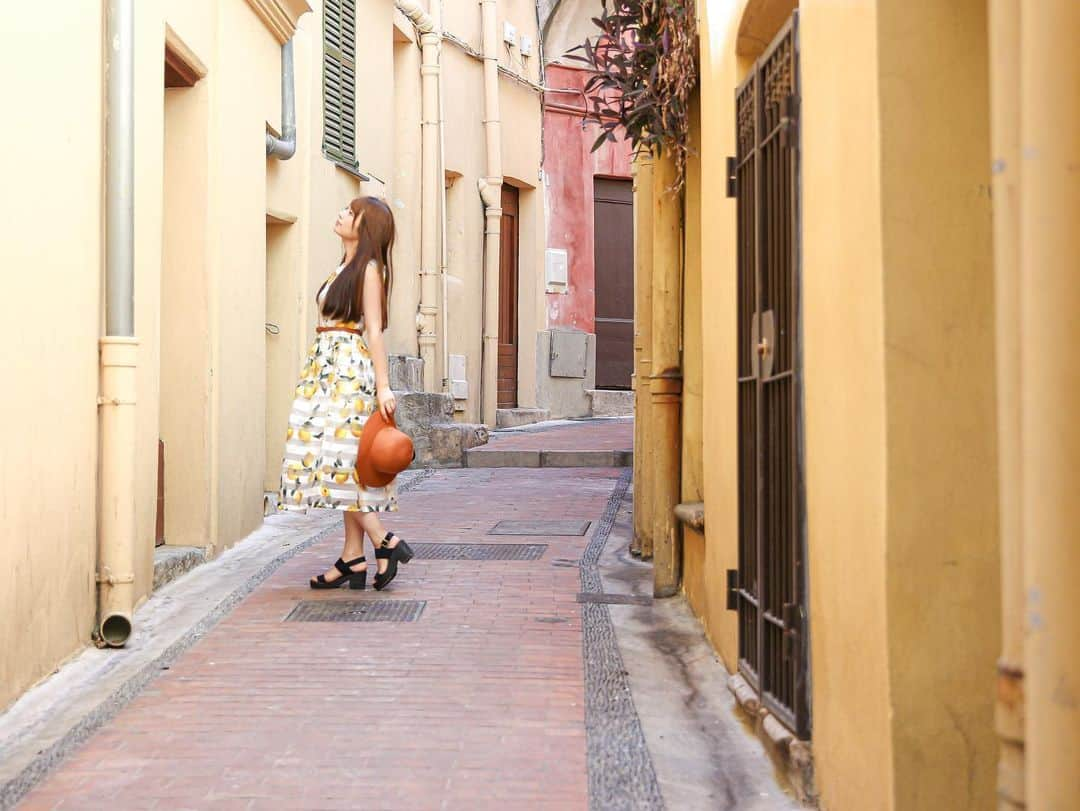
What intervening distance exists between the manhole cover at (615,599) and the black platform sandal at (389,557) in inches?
33.2

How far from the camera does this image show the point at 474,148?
16031mm

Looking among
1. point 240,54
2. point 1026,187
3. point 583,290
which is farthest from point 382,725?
point 583,290

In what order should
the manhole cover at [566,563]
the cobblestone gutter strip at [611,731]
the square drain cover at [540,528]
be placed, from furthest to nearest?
the square drain cover at [540,528]
the manhole cover at [566,563]
the cobblestone gutter strip at [611,731]

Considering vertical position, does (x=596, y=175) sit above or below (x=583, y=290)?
above

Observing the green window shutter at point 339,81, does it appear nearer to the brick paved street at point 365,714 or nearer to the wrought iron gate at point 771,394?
the brick paved street at point 365,714

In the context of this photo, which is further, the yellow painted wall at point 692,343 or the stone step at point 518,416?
the stone step at point 518,416

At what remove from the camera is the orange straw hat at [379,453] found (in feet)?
20.2

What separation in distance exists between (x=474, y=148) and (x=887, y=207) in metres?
13.4

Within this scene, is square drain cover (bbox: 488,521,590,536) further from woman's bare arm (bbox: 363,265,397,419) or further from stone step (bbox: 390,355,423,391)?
stone step (bbox: 390,355,423,391)

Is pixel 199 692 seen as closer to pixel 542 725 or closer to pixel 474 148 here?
pixel 542 725

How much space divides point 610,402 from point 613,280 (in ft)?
5.68

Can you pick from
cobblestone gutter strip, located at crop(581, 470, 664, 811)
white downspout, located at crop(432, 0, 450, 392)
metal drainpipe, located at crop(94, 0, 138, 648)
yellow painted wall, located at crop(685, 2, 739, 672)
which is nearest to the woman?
metal drainpipe, located at crop(94, 0, 138, 648)

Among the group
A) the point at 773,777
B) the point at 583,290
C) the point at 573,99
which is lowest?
the point at 773,777

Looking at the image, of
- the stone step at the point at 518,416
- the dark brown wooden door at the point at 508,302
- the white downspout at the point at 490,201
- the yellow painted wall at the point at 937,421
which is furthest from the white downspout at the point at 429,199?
the yellow painted wall at the point at 937,421
